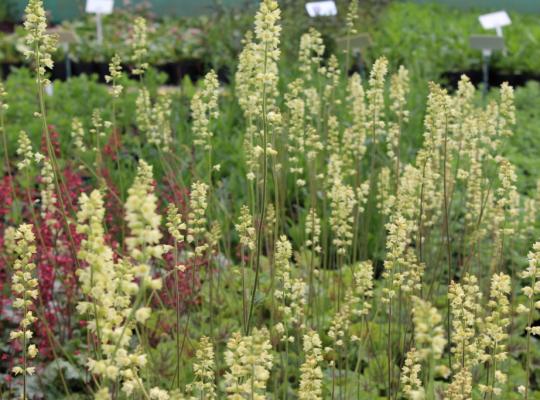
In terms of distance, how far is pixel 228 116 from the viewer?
6711mm

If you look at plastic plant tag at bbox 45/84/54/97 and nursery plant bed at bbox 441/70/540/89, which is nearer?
plastic plant tag at bbox 45/84/54/97

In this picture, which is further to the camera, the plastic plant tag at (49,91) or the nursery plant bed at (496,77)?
the nursery plant bed at (496,77)

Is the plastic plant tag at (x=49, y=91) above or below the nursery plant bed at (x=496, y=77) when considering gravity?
above

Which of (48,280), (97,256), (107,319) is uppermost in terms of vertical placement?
(97,256)

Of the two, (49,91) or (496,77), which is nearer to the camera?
(49,91)

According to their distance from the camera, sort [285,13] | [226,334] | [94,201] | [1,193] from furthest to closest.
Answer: [285,13] → [1,193] → [226,334] → [94,201]

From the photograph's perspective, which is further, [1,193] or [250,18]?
[250,18]

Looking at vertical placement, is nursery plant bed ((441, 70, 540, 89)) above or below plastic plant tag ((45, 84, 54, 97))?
below

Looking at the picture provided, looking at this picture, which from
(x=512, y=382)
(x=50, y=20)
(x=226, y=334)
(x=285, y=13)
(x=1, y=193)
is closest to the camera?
(x=512, y=382)

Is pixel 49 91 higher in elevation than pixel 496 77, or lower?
higher

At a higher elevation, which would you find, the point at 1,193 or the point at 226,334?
the point at 1,193

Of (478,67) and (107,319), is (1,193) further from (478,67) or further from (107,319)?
(478,67)

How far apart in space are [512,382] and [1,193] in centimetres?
252

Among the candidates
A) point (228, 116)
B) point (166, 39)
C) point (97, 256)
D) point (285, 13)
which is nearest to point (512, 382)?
point (97, 256)
